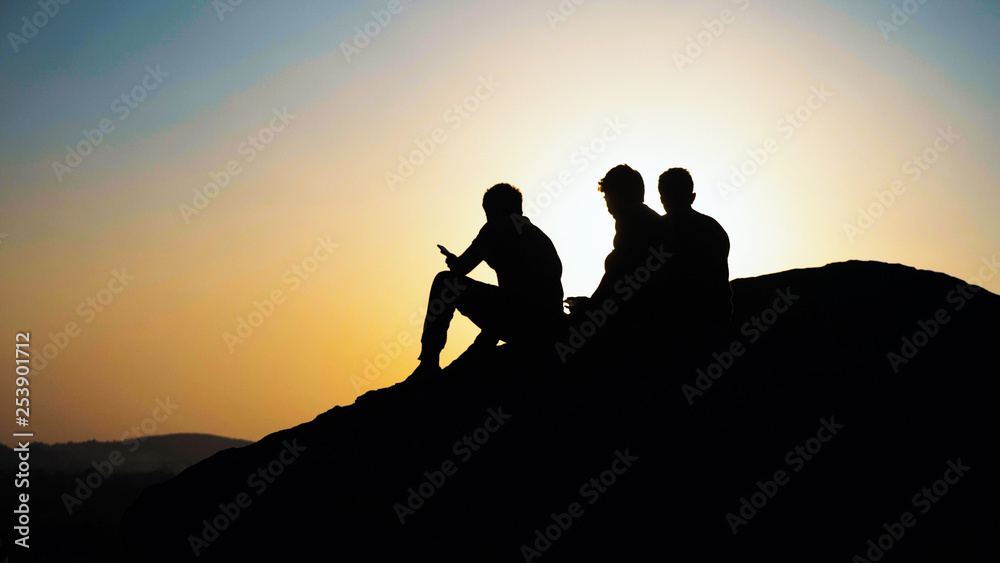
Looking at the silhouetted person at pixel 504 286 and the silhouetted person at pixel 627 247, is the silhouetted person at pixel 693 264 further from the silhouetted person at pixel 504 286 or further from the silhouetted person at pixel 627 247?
the silhouetted person at pixel 504 286

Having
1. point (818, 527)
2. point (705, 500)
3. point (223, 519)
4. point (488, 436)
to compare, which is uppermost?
point (818, 527)

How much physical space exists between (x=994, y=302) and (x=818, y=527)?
12.2 feet

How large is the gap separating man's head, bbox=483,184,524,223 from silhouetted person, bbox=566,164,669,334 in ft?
2.76

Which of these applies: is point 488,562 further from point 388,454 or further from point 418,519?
point 388,454

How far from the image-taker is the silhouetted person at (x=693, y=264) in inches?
217

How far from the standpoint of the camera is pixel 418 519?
177 inches

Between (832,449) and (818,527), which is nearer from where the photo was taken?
(818,527)

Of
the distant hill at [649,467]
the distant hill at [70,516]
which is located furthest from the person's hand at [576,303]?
the distant hill at [70,516]

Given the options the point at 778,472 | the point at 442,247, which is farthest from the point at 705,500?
the point at 442,247
